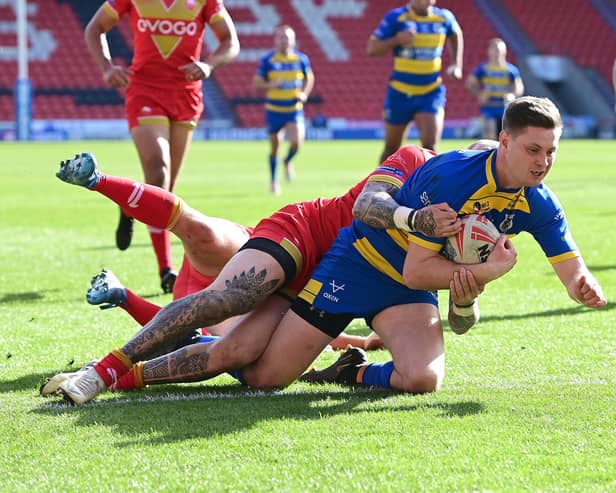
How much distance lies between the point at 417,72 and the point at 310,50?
113 feet

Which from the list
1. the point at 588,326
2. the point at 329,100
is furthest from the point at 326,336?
the point at 329,100

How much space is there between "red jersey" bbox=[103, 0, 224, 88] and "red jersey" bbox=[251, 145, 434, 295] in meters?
3.15

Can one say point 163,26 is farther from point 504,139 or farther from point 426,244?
point 504,139

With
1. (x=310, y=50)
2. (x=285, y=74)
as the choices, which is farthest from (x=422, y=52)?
(x=310, y=50)

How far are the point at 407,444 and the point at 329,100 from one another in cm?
4172

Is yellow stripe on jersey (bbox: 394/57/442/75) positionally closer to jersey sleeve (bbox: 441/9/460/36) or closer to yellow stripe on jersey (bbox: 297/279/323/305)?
jersey sleeve (bbox: 441/9/460/36)

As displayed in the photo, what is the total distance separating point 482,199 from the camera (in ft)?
14.4

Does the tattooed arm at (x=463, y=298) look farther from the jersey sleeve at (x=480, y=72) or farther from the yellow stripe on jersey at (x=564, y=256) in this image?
the jersey sleeve at (x=480, y=72)

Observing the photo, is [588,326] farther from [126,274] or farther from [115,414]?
[126,274]

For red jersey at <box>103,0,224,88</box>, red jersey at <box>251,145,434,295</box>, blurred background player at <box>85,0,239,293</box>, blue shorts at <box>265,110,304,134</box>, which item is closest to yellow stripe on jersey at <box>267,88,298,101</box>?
blue shorts at <box>265,110,304,134</box>

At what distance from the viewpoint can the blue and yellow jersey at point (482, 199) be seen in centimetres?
439

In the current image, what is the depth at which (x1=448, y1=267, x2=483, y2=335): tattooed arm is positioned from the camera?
173 inches

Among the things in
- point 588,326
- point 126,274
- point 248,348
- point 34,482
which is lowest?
point 126,274

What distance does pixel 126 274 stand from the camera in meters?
8.66
